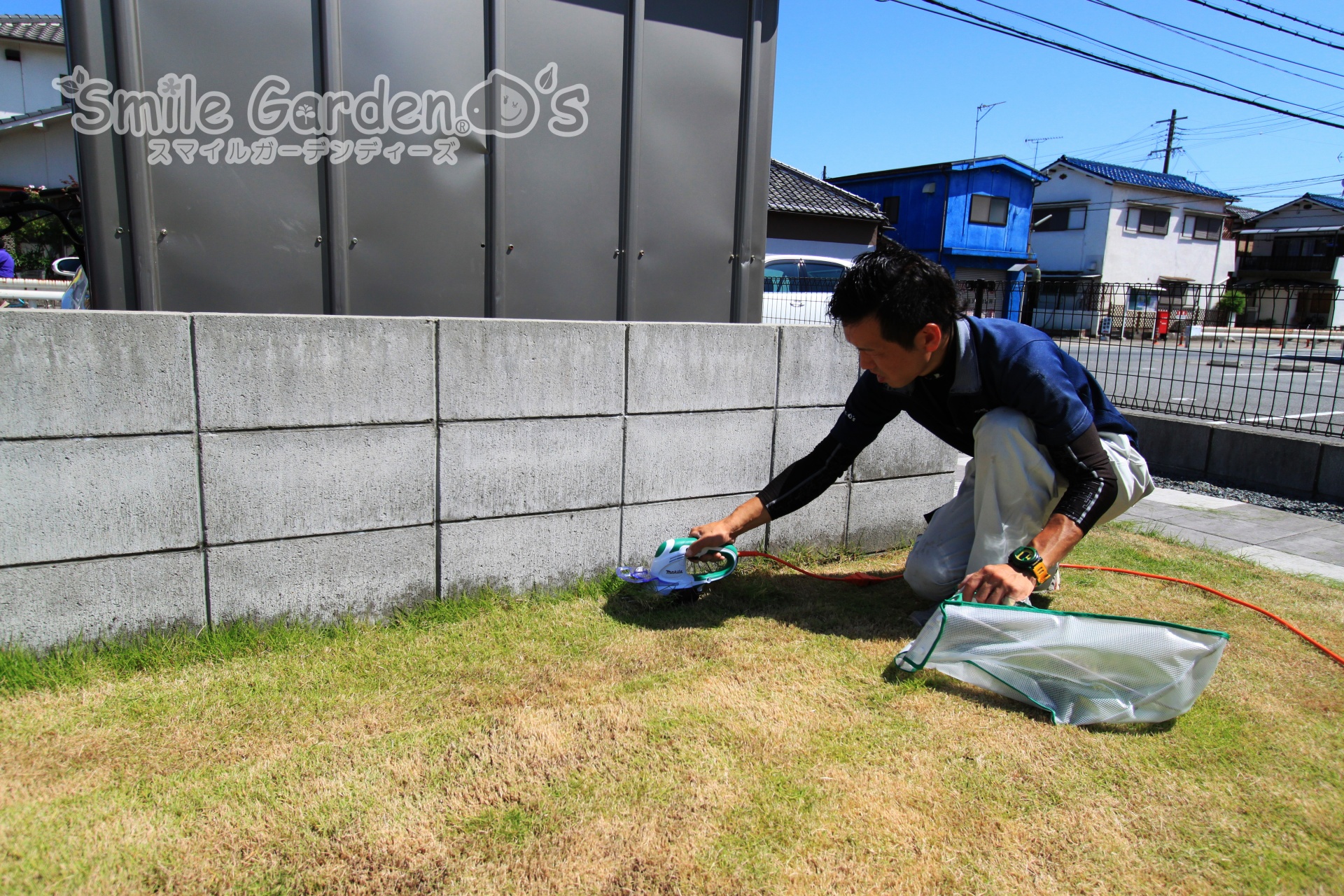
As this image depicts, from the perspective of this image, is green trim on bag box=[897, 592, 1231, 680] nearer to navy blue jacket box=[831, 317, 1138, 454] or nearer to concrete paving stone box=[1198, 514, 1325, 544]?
navy blue jacket box=[831, 317, 1138, 454]

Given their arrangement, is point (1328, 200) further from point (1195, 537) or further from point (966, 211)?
point (1195, 537)

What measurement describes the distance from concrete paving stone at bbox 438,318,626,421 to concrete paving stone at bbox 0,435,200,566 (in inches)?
32.4

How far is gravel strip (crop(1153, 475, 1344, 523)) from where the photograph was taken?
5254mm

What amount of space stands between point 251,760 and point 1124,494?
9.40 feet

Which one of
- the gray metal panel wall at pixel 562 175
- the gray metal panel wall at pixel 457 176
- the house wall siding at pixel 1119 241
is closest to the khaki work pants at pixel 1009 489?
the gray metal panel wall at pixel 457 176

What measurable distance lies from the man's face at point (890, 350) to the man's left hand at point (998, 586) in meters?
0.66

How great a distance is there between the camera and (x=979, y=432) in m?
2.84

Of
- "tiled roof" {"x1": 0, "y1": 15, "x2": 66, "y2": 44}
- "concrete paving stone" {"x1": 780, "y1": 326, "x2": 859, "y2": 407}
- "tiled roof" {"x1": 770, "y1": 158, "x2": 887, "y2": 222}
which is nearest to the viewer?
"concrete paving stone" {"x1": 780, "y1": 326, "x2": 859, "y2": 407}

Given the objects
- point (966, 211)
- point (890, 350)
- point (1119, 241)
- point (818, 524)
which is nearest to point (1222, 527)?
point (818, 524)

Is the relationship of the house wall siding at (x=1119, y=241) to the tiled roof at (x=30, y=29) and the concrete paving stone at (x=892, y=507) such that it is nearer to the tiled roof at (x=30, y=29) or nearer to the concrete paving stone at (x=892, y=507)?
the concrete paving stone at (x=892, y=507)

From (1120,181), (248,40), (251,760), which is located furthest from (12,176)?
(1120,181)

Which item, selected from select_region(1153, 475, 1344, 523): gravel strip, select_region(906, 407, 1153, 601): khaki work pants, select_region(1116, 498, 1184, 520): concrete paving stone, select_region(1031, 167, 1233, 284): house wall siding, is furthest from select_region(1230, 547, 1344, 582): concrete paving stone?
select_region(1031, 167, 1233, 284): house wall siding

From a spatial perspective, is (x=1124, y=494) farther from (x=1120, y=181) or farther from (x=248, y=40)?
(x=1120, y=181)

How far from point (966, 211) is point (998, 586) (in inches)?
1153
